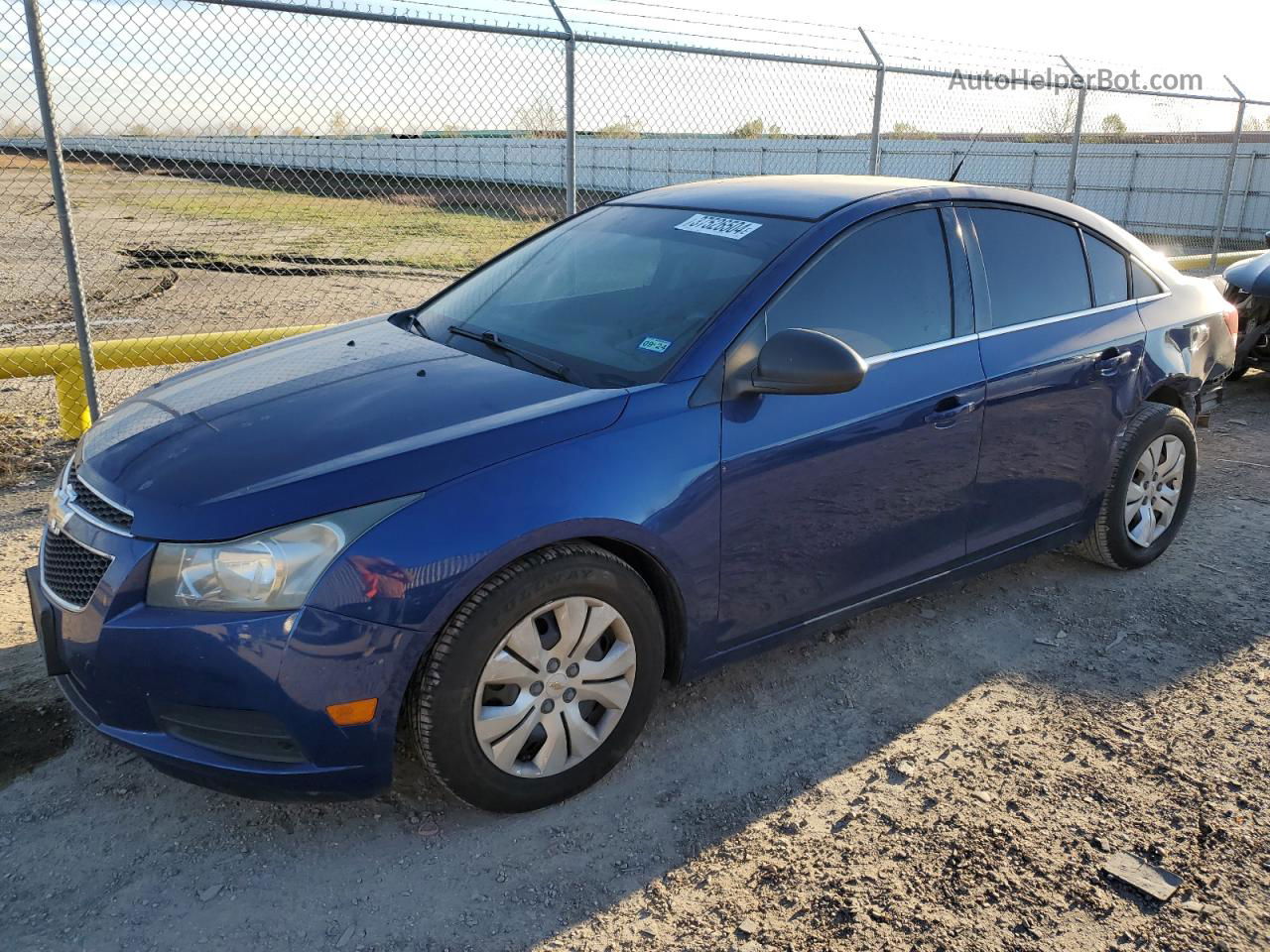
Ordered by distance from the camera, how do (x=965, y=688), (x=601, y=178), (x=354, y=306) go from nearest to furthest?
(x=965, y=688) < (x=354, y=306) < (x=601, y=178)

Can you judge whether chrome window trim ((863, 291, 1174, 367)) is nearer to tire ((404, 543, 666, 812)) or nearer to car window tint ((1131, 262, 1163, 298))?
car window tint ((1131, 262, 1163, 298))

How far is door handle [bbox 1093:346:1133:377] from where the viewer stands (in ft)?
13.5

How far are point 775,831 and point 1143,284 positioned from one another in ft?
10.1

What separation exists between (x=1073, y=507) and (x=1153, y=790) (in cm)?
143

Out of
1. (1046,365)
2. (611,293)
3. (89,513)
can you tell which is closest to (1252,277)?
(1046,365)

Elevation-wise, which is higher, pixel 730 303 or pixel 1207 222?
pixel 730 303

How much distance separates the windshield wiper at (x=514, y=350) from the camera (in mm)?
3182

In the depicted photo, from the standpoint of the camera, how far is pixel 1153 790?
307 cm

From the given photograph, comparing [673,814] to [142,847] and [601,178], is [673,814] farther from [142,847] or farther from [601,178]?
[601,178]

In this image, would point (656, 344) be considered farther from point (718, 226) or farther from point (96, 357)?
point (96, 357)

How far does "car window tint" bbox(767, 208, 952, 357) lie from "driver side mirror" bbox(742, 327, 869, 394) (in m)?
0.20

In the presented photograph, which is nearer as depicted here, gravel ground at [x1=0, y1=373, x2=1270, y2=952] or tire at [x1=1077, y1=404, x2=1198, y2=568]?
gravel ground at [x1=0, y1=373, x2=1270, y2=952]

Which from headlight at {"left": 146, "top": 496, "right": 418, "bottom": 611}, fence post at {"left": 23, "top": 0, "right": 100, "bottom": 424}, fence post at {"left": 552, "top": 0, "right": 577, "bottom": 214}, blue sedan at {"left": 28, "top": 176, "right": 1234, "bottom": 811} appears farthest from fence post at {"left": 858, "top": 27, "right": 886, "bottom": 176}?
headlight at {"left": 146, "top": 496, "right": 418, "bottom": 611}

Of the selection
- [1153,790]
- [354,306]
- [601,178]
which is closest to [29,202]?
[601,178]
